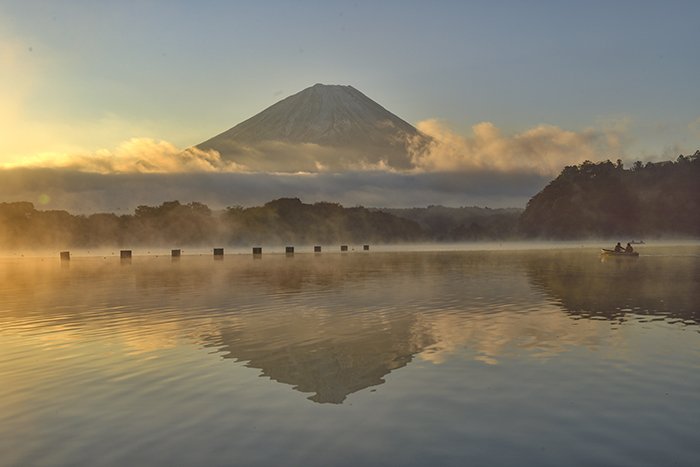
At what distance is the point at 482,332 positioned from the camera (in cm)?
2977

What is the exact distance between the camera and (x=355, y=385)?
19953 mm

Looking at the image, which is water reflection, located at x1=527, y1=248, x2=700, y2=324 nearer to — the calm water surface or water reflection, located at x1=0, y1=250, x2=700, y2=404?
water reflection, located at x1=0, y1=250, x2=700, y2=404

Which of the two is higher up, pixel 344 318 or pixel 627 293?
pixel 344 318

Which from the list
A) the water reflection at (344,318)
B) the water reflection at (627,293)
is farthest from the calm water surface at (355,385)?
the water reflection at (627,293)

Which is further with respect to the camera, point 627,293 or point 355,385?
point 627,293

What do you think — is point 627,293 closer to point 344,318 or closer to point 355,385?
point 344,318

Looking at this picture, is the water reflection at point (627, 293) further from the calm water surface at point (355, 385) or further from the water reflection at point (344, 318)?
the calm water surface at point (355, 385)

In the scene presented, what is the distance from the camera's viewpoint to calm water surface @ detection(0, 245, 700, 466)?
45.4 ft

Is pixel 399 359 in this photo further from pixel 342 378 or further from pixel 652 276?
pixel 652 276

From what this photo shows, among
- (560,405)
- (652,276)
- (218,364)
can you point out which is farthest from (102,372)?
(652,276)

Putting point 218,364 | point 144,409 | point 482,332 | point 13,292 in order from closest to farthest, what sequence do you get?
point 144,409, point 218,364, point 482,332, point 13,292

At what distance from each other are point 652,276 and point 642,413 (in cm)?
5825

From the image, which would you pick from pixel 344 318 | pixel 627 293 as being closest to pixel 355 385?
pixel 344 318

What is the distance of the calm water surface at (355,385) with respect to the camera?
545 inches
